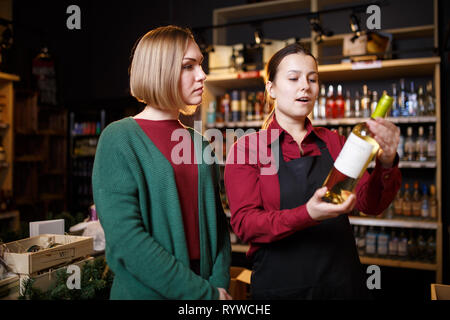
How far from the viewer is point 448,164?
11.5 ft

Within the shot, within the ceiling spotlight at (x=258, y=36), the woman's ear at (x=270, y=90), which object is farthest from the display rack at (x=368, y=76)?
the woman's ear at (x=270, y=90)

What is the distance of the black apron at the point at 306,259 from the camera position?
1.16 metres

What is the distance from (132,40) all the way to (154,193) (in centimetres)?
505

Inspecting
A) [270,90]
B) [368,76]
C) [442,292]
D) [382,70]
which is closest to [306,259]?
[270,90]

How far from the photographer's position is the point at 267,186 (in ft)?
4.03

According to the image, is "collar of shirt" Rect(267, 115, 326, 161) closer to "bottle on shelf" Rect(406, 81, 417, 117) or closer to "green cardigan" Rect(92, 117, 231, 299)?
"green cardigan" Rect(92, 117, 231, 299)

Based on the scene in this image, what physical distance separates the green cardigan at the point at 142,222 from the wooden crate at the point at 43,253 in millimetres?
646

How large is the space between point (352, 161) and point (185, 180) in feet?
1.58

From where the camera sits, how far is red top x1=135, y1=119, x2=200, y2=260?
106 centimetres

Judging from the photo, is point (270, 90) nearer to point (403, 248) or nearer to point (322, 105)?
point (322, 105)
